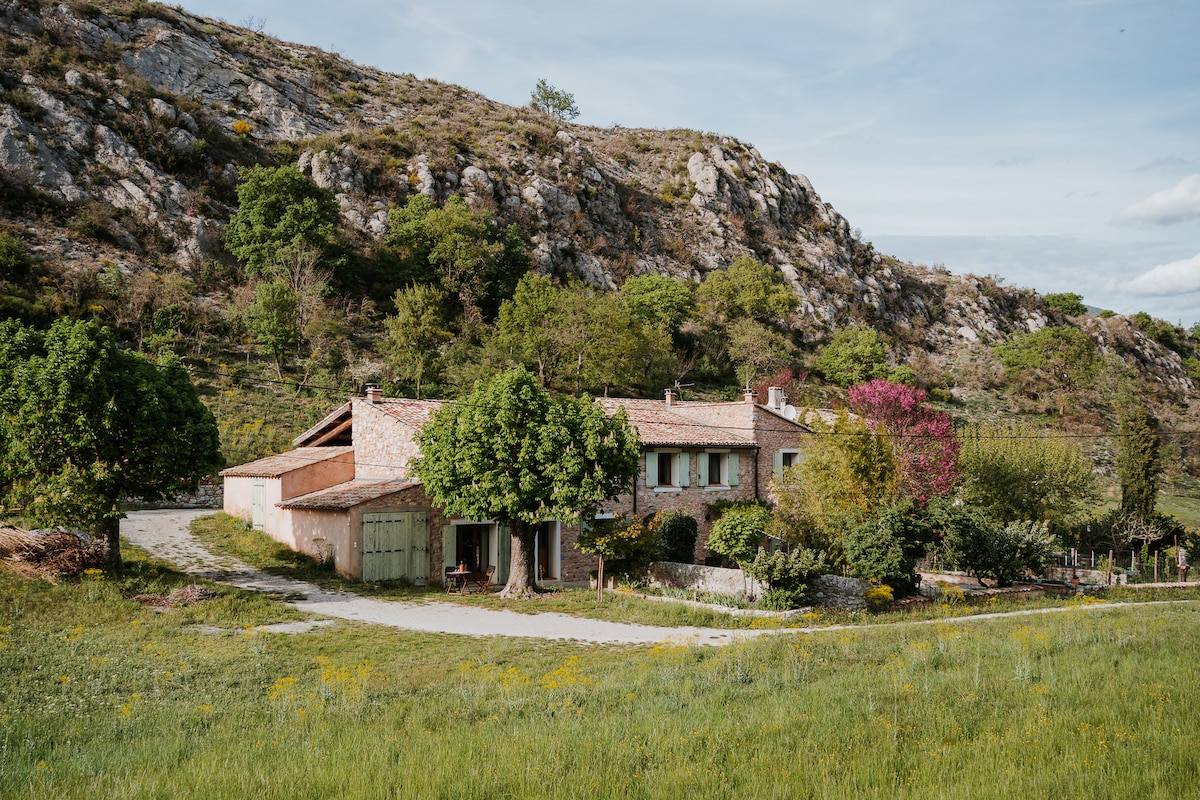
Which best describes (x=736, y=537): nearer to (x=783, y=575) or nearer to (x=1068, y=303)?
(x=783, y=575)

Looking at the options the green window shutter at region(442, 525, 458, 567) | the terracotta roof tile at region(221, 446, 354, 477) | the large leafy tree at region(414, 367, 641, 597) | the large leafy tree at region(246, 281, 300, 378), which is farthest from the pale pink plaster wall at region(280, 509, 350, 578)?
the large leafy tree at region(246, 281, 300, 378)

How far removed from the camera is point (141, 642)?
14.3 meters

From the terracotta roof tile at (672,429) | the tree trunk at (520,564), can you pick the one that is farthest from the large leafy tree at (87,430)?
the terracotta roof tile at (672,429)

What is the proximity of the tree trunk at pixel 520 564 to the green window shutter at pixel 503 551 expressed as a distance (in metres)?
2.26

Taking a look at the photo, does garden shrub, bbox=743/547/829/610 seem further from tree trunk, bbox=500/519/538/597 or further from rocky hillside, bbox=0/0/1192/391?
rocky hillside, bbox=0/0/1192/391

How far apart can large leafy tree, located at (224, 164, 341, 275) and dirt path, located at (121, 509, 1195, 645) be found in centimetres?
3442

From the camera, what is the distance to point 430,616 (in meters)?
18.8

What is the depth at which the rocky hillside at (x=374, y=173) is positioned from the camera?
179 ft

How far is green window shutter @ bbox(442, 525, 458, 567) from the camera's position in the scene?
24031mm

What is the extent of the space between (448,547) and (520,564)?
298 cm

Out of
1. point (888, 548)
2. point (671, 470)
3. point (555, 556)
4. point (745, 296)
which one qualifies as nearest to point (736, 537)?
point (888, 548)

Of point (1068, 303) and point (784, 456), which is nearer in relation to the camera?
point (784, 456)

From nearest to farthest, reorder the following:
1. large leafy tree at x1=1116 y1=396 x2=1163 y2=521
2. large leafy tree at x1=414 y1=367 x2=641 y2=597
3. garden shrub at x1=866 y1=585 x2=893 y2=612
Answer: large leafy tree at x1=414 y1=367 x2=641 y2=597
garden shrub at x1=866 y1=585 x2=893 y2=612
large leafy tree at x1=1116 y1=396 x2=1163 y2=521

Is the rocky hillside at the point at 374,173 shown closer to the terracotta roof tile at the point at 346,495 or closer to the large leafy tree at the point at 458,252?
the large leafy tree at the point at 458,252
